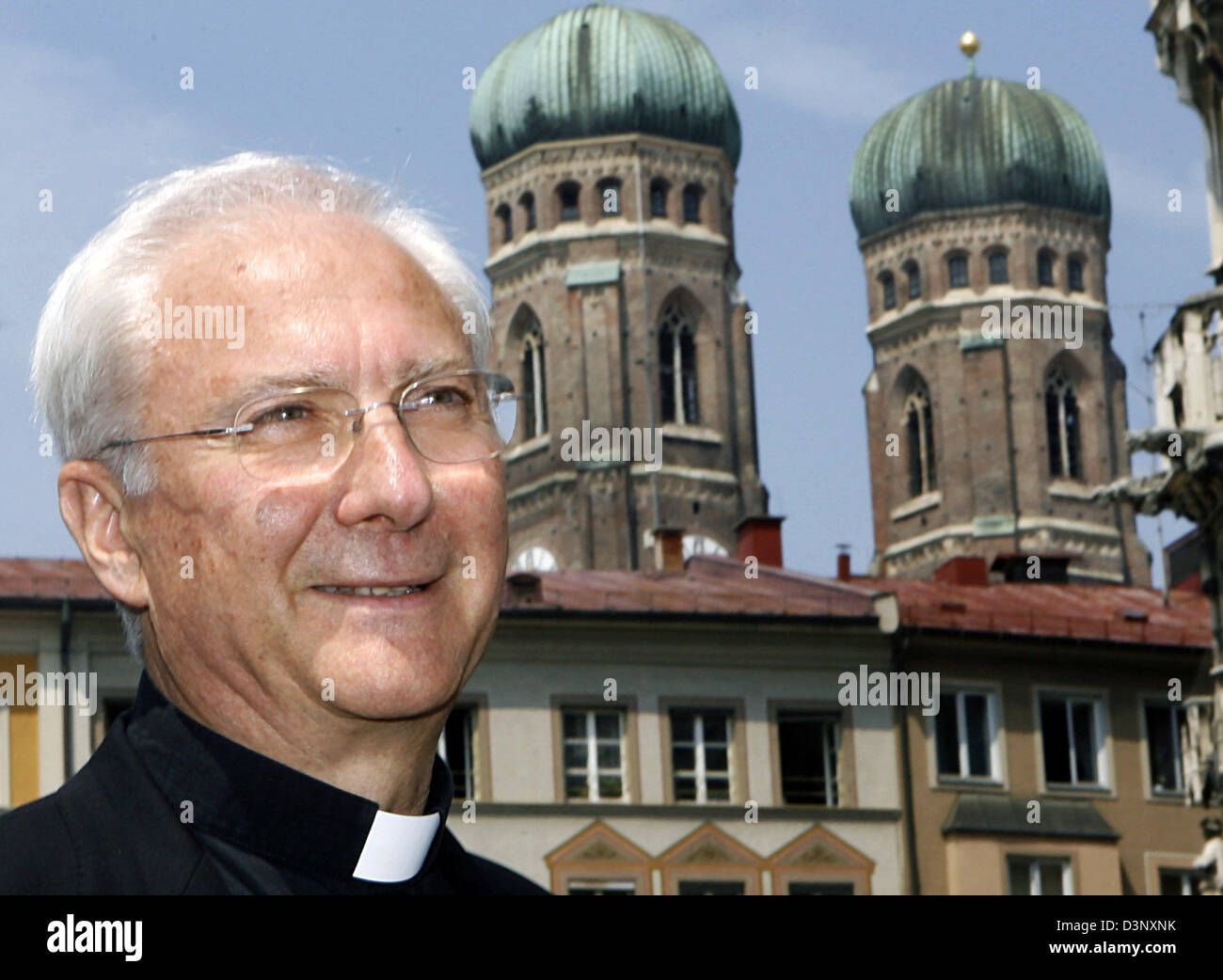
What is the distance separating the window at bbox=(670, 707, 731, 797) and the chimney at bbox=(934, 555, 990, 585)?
9.80 m

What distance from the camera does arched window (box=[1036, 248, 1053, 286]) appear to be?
83.0 m

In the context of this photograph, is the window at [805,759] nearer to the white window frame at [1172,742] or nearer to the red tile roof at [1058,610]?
the red tile roof at [1058,610]

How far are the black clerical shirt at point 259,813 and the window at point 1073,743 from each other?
2981 centimetres

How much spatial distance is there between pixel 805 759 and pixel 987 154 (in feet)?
175

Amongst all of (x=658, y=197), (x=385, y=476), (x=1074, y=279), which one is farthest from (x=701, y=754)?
(x=1074, y=279)

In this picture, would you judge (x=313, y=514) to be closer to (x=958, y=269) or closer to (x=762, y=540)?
(x=762, y=540)

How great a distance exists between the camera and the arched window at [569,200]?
249 ft

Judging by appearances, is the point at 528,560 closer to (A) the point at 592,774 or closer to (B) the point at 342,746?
(A) the point at 592,774

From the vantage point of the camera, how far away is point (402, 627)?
242cm

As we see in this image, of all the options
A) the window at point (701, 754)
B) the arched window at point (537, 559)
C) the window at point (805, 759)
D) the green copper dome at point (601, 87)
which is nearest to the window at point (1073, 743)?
the window at point (805, 759)

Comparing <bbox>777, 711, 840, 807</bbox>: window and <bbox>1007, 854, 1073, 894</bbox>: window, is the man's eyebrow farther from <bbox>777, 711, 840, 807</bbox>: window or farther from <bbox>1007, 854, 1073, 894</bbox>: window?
<bbox>777, 711, 840, 807</bbox>: window

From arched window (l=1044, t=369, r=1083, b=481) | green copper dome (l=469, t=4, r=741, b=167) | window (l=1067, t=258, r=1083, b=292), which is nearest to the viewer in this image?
green copper dome (l=469, t=4, r=741, b=167)

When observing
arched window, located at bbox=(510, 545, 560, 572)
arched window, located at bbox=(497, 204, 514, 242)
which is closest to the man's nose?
arched window, located at bbox=(510, 545, 560, 572)

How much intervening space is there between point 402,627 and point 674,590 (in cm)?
3146
